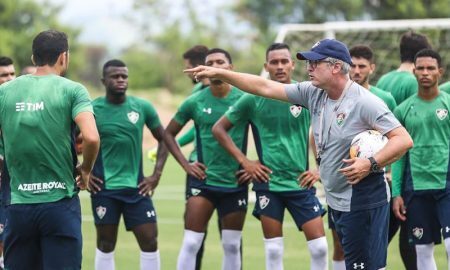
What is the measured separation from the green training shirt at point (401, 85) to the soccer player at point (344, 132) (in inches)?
122

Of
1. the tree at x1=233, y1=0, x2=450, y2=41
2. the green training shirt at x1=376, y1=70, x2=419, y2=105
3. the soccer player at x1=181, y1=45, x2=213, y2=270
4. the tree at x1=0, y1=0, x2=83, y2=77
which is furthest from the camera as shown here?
the tree at x1=0, y1=0, x2=83, y2=77

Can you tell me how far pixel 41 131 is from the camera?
27.7 feet

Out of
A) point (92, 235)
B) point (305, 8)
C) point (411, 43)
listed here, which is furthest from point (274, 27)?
point (411, 43)

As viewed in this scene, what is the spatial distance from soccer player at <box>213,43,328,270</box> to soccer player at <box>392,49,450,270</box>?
919 mm

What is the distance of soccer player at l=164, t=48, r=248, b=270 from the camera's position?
11.6 metres

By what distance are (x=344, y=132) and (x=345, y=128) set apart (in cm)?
3

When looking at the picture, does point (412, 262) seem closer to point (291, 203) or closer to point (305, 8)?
point (291, 203)

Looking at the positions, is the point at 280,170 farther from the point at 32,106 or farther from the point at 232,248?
the point at 32,106

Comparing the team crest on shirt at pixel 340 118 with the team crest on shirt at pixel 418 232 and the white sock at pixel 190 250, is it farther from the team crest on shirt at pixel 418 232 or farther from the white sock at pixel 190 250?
the white sock at pixel 190 250

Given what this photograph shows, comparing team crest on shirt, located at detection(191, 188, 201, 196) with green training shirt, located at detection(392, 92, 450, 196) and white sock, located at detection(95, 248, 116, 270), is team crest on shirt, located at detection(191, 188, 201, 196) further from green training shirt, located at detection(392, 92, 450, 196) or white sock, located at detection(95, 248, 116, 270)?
green training shirt, located at detection(392, 92, 450, 196)

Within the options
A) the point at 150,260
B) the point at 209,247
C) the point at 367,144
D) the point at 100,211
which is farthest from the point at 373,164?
the point at 209,247

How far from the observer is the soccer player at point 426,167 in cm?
1077

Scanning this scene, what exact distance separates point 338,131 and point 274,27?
4435 centimetres

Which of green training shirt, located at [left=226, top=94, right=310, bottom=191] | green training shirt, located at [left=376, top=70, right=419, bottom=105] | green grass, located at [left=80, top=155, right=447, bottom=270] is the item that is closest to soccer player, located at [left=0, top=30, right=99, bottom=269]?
green training shirt, located at [left=226, top=94, right=310, bottom=191]
